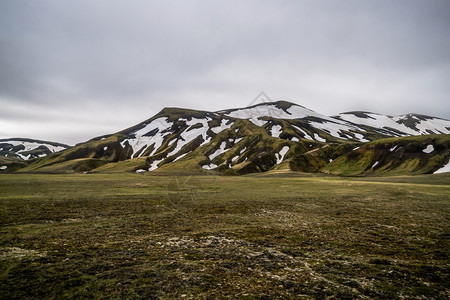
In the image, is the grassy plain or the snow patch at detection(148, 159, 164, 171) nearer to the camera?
the grassy plain

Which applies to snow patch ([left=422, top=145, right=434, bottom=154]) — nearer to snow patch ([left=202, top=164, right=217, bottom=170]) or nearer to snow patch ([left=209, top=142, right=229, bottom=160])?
snow patch ([left=202, top=164, right=217, bottom=170])

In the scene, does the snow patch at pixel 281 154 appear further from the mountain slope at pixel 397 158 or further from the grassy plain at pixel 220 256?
the grassy plain at pixel 220 256

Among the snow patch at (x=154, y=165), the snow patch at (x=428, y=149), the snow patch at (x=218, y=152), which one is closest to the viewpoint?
the snow patch at (x=428, y=149)

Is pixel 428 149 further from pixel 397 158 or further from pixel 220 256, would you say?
pixel 220 256

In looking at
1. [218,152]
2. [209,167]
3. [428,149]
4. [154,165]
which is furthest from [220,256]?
[218,152]

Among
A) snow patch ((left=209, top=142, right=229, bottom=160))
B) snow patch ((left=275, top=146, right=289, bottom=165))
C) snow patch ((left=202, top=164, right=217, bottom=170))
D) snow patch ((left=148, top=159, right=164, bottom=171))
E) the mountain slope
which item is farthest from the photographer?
snow patch ((left=209, top=142, right=229, bottom=160))

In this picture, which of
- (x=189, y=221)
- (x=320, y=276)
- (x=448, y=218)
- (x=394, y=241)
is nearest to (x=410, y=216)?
(x=448, y=218)

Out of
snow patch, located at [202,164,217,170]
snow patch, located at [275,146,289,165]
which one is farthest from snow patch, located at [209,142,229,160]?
snow patch, located at [275,146,289,165]

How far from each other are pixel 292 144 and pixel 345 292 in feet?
570

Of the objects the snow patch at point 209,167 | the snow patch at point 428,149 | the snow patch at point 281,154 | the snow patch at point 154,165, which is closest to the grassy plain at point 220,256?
the snow patch at point 428,149

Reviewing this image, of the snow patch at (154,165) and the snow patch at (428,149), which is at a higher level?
the snow patch at (428,149)

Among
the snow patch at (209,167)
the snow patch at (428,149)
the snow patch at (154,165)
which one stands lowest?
the snow patch at (209,167)

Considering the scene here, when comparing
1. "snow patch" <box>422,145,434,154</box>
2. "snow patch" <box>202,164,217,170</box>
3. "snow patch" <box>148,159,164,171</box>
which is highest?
"snow patch" <box>422,145,434,154</box>

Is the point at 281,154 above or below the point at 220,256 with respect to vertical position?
above
